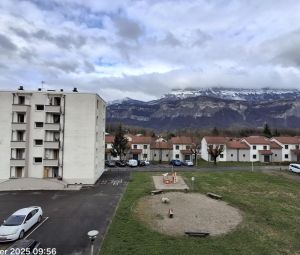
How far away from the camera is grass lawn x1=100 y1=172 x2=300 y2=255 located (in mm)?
23828

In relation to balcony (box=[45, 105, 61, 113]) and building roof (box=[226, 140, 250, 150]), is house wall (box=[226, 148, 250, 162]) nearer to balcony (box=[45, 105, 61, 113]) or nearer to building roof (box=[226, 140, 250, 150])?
building roof (box=[226, 140, 250, 150])

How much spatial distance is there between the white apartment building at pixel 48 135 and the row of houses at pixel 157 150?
3706 cm

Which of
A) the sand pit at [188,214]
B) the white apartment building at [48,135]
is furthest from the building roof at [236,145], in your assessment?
the sand pit at [188,214]

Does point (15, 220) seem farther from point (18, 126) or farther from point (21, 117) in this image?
point (21, 117)

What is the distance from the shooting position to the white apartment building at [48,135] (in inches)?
1959

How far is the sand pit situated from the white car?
10282 millimetres

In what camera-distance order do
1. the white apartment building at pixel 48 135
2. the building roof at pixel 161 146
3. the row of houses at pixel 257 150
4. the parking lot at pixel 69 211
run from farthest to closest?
the building roof at pixel 161 146, the row of houses at pixel 257 150, the white apartment building at pixel 48 135, the parking lot at pixel 69 211

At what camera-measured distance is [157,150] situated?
91.1 metres

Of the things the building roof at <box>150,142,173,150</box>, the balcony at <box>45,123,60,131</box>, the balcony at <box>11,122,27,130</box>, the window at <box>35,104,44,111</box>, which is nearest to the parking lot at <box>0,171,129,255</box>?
the balcony at <box>11,122,27,130</box>

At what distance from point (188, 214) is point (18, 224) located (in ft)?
55.0

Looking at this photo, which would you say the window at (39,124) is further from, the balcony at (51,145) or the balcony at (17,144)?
the balcony at (17,144)

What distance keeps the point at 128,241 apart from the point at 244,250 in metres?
9.04

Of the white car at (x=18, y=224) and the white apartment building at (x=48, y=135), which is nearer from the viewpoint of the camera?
the white car at (x=18, y=224)

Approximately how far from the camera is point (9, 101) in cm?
4997
